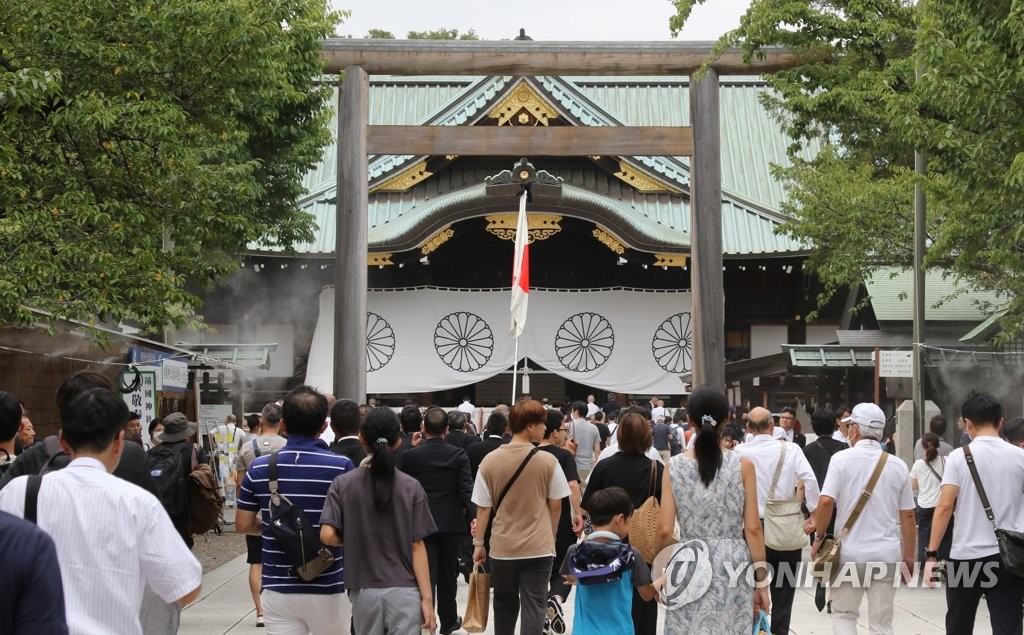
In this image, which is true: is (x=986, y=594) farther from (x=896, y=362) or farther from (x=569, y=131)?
(x=569, y=131)

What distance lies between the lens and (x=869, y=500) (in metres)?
5.53

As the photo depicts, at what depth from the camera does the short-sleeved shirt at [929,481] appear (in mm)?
8883

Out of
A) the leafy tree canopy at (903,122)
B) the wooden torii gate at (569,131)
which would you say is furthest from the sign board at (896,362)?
the wooden torii gate at (569,131)

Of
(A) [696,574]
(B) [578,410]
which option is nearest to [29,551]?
(A) [696,574]

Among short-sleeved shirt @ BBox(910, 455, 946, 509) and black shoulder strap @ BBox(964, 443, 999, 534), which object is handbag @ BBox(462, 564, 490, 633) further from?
short-sleeved shirt @ BBox(910, 455, 946, 509)

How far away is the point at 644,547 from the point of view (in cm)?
501

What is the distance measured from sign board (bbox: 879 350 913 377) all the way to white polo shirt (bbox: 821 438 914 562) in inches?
281

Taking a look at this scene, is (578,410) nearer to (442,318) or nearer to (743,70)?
(743,70)

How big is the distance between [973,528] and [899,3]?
8.15 m

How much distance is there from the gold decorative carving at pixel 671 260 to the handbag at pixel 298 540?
1640cm

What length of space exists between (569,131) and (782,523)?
805 cm

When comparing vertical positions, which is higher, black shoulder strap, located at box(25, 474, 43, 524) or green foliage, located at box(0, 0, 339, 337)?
green foliage, located at box(0, 0, 339, 337)

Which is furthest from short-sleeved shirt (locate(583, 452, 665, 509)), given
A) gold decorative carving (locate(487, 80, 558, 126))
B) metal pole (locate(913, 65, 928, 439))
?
gold decorative carving (locate(487, 80, 558, 126))

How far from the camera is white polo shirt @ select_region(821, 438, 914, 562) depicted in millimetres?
5496
